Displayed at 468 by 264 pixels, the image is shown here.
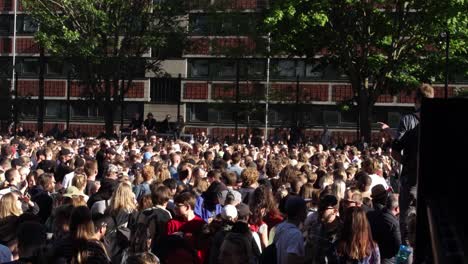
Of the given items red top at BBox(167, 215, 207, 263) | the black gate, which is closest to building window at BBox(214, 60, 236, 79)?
the black gate

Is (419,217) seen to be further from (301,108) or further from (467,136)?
(301,108)

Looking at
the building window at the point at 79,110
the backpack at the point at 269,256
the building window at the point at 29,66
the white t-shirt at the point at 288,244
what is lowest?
the backpack at the point at 269,256

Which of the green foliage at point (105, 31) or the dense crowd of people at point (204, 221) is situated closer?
the dense crowd of people at point (204, 221)

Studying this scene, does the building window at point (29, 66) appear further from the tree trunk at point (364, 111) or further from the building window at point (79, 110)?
the tree trunk at point (364, 111)

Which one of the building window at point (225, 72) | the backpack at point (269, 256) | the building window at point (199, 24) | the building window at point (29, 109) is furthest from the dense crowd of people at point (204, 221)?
the building window at point (29, 109)

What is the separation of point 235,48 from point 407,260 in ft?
119

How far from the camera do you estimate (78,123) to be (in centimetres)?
6506

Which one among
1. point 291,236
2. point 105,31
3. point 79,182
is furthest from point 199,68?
point 291,236

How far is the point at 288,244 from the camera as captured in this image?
837cm

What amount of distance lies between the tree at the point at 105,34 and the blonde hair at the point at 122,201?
99.7ft

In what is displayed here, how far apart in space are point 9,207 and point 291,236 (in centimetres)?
298

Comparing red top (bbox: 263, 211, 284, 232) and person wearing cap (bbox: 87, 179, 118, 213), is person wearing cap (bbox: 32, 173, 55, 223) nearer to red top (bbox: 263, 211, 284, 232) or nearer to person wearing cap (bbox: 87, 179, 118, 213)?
person wearing cap (bbox: 87, 179, 118, 213)

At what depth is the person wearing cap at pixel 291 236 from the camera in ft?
27.2

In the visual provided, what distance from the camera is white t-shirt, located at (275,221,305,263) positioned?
8305mm
